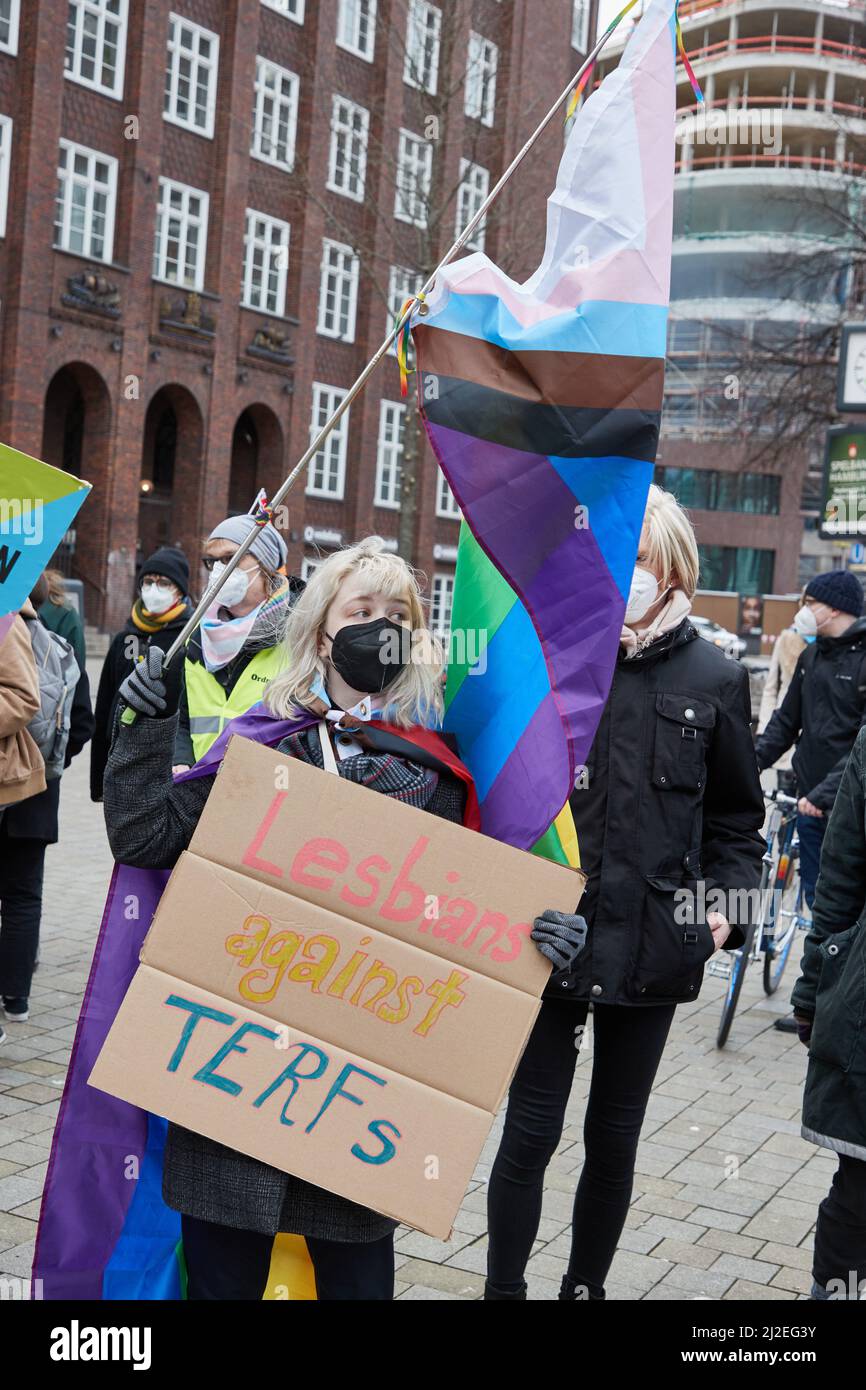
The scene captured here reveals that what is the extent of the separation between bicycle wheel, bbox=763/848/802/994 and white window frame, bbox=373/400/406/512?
94.3ft

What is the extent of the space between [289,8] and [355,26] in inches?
83.6

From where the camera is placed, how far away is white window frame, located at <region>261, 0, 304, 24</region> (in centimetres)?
3116

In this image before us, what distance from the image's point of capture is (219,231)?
1196 inches

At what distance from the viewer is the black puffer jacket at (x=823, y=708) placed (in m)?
7.14

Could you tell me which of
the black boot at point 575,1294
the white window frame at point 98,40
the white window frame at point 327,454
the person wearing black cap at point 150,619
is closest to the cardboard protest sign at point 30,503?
the black boot at point 575,1294

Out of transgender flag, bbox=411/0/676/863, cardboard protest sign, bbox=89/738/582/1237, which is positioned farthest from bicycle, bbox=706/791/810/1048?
cardboard protest sign, bbox=89/738/582/1237

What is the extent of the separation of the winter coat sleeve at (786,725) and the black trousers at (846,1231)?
4260 millimetres

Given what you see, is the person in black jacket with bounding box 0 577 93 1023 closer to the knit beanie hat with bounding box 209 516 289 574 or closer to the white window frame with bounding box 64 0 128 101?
the knit beanie hat with bounding box 209 516 289 574

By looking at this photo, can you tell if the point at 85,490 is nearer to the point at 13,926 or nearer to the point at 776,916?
the point at 13,926

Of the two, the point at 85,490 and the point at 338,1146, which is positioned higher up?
the point at 85,490
